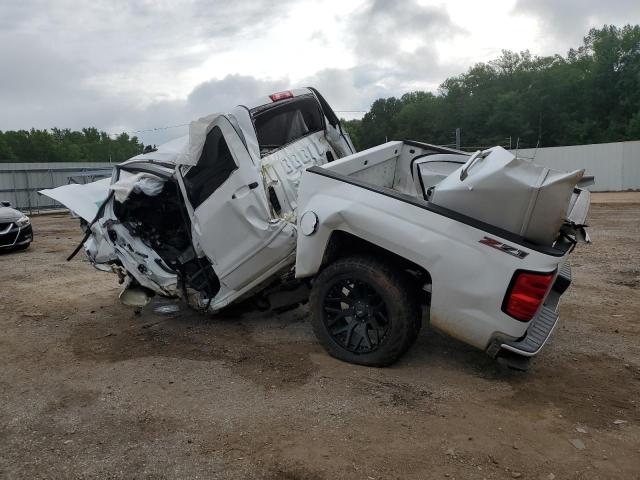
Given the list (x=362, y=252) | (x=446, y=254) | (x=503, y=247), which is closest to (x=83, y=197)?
(x=362, y=252)

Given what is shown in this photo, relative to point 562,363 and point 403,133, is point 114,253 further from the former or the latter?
point 403,133

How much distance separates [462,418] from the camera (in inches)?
135

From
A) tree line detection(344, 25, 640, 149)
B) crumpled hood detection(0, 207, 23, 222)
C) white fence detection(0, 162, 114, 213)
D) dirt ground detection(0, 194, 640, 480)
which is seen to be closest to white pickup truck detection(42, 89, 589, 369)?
dirt ground detection(0, 194, 640, 480)

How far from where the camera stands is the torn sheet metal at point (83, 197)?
5.78 metres

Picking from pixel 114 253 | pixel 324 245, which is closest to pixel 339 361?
pixel 324 245

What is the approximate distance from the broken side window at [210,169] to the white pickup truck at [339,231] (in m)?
0.01

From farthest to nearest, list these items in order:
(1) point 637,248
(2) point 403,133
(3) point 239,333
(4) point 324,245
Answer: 1. (2) point 403,133
2. (1) point 637,248
3. (3) point 239,333
4. (4) point 324,245

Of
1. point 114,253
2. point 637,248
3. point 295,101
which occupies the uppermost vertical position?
point 295,101

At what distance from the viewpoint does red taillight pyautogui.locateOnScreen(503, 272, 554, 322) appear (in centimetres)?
338

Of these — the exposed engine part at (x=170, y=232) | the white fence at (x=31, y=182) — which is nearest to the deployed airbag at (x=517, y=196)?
the exposed engine part at (x=170, y=232)

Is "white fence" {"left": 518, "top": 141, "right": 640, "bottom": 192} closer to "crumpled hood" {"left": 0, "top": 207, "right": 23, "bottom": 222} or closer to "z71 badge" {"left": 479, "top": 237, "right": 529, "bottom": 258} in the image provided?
"crumpled hood" {"left": 0, "top": 207, "right": 23, "bottom": 222}

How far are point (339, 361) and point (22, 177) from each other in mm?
23498

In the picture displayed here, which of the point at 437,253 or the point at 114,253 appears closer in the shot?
the point at 437,253

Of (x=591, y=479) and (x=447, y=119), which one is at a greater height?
(x=447, y=119)
